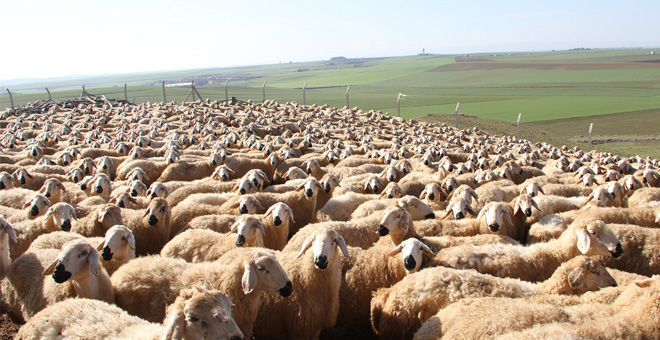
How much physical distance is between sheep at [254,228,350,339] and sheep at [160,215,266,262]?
1.24 metres

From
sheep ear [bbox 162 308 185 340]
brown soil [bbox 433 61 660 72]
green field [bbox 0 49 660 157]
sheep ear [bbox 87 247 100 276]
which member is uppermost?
brown soil [bbox 433 61 660 72]

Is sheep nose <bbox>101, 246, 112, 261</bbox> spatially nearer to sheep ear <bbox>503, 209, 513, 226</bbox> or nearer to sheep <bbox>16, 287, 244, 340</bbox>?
sheep <bbox>16, 287, 244, 340</bbox>

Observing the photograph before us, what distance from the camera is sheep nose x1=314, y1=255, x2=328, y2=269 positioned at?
5.91m

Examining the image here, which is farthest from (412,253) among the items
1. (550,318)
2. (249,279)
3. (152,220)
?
(152,220)

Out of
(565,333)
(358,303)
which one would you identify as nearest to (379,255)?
(358,303)

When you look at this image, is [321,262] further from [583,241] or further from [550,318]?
[583,241]

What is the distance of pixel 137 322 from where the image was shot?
15.6 ft

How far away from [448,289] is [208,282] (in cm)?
284

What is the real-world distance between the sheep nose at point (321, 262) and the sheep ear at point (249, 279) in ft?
2.79

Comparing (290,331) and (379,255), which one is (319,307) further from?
(379,255)

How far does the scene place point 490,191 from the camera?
11344mm

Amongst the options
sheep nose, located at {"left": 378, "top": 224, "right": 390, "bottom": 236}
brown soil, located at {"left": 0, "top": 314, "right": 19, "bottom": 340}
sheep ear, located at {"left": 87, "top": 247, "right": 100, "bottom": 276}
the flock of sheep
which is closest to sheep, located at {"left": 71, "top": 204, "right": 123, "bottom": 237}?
the flock of sheep

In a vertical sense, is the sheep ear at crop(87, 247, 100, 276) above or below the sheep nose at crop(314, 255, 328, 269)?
above

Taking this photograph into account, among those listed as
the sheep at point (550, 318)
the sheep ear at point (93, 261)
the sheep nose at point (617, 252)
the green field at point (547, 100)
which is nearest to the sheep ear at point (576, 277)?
the sheep at point (550, 318)
